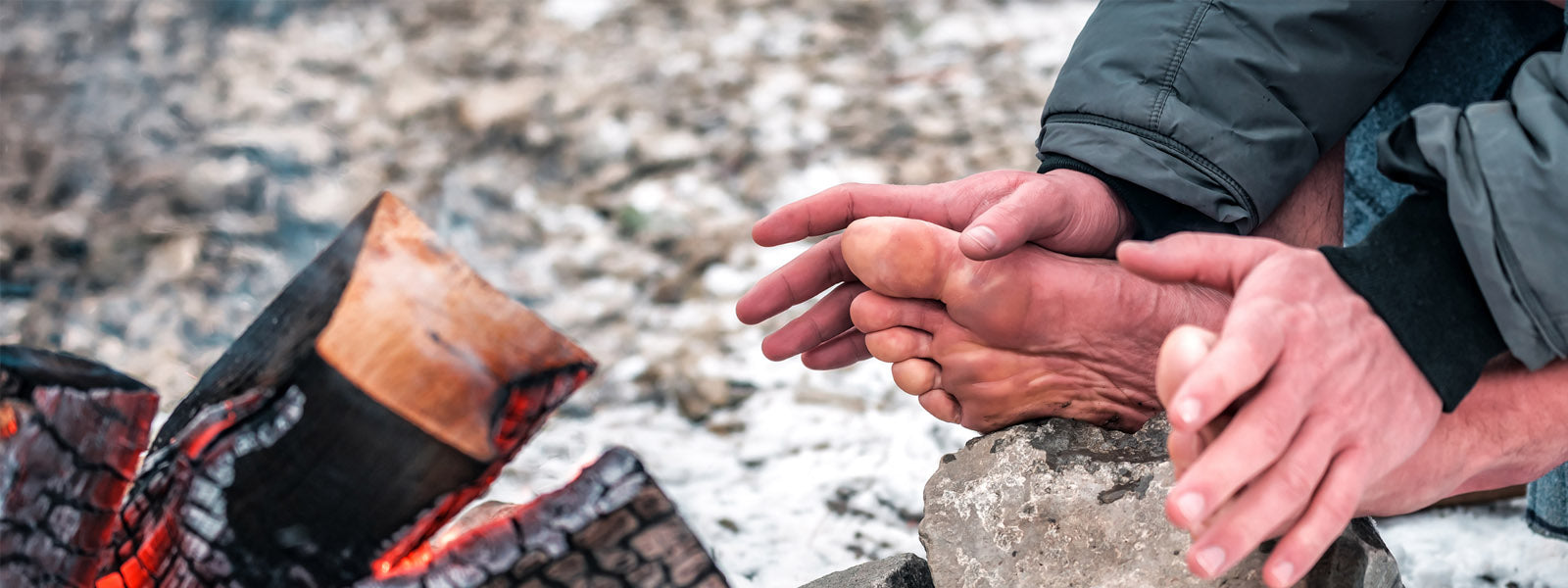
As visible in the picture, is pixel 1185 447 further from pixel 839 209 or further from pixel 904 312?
pixel 839 209

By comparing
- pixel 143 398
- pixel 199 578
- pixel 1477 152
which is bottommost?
pixel 199 578

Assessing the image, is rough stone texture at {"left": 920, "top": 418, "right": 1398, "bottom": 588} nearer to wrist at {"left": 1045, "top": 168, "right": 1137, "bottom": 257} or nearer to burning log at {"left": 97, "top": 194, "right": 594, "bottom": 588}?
wrist at {"left": 1045, "top": 168, "right": 1137, "bottom": 257}

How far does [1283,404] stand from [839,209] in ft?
1.99

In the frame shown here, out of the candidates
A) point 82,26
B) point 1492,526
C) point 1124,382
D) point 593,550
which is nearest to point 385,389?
point 593,550

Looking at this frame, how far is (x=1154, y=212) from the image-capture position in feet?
4.37

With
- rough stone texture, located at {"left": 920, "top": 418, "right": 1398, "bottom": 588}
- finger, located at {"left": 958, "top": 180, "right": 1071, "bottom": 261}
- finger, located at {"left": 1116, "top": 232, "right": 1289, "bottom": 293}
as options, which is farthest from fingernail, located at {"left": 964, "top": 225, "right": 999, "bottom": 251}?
rough stone texture, located at {"left": 920, "top": 418, "right": 1398, "bottom": 588}

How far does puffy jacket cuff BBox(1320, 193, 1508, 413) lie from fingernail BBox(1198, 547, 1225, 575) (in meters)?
0.26

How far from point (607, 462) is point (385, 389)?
22 centimetres

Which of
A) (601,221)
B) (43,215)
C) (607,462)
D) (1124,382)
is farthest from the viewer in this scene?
(601,221)

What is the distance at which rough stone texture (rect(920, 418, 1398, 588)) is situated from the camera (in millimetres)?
1113

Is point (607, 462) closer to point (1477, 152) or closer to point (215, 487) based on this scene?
point (215, 487)

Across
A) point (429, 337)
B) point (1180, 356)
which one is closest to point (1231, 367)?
point (1180, 356)

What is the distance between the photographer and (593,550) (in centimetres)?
104

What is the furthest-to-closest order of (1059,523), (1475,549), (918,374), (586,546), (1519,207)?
(1475,549) → (918,374) → (1059,523) → (586,546) → (1519,207)
